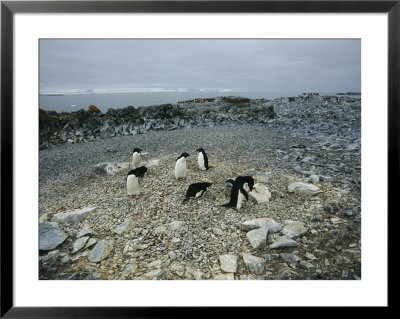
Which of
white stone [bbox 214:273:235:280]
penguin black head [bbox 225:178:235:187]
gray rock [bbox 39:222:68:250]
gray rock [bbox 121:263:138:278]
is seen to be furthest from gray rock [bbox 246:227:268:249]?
gray rock [bbox 39:222:68:250]

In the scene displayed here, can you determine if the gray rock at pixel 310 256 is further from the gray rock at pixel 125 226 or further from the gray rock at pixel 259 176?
the gray rock at pixel 125 226

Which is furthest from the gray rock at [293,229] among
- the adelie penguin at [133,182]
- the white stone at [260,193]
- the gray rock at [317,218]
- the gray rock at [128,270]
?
the adelie penguin at [133,182]

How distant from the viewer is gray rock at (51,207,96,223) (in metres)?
1.67

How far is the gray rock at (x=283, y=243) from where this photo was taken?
1592 mm

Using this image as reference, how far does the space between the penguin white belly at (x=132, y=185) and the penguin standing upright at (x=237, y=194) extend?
87 cm

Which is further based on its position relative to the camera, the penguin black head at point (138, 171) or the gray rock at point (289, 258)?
the penguin black head at point (138, 171)

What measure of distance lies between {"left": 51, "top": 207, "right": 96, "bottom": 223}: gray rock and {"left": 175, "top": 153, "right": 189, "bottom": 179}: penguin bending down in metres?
0.87

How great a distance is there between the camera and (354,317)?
1.50 metres

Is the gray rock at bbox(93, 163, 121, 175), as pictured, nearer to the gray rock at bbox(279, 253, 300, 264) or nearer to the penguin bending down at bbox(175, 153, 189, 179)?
the penguin bending down at bbox(175, 153, 189, 179)
